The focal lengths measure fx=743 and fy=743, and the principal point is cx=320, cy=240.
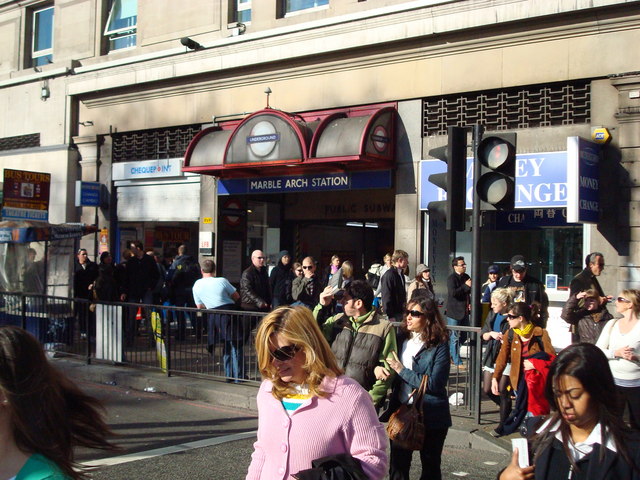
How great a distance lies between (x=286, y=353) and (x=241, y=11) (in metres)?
15.6

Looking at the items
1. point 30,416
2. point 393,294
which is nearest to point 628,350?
point 393,294

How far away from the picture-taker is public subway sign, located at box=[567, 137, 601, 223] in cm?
1148

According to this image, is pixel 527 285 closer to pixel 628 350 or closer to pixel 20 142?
pixel 628 350

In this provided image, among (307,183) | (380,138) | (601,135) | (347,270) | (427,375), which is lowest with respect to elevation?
(427,375)

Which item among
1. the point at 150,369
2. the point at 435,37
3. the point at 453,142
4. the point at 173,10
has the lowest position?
the point at 150,369

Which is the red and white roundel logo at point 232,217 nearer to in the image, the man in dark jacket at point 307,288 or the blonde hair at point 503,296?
the man in dark jacket at point 307,288

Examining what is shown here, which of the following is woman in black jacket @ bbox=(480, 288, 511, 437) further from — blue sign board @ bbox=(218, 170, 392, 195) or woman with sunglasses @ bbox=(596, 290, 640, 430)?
blue sign board @ bbox=(218, 170, 392, 195)

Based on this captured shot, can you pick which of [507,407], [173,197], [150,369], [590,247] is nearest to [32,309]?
[150,369]

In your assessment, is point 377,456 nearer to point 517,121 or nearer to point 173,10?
point 517,121

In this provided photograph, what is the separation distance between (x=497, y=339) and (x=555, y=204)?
526 centimetres

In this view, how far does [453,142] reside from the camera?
25.9ft

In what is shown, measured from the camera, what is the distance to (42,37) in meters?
22.1

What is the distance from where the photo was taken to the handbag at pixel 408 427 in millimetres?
4902

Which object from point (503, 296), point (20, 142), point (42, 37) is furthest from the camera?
point (42, 37)
